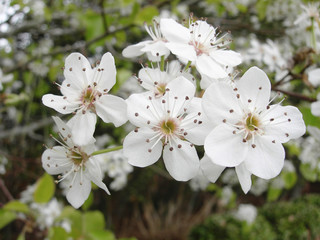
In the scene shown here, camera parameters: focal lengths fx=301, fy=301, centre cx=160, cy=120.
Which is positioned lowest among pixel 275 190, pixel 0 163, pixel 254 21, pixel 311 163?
pixel 275 190

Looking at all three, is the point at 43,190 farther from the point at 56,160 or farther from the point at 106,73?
the point at 106,73

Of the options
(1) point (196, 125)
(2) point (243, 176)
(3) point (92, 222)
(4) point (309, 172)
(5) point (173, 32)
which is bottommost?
(3) point (92, 222)

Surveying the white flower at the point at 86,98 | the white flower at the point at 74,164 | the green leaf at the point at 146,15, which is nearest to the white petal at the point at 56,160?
the white flower at the point at 74,164

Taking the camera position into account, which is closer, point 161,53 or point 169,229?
point 161,53

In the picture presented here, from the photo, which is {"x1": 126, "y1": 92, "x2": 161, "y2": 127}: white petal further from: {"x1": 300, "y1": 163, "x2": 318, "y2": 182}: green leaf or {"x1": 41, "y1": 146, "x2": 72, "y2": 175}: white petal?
{"x1": 300, "y1": 163, "x2": 318, "y2": 182}: green leaf

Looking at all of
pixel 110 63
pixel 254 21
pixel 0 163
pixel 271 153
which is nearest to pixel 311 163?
pixel 271 153

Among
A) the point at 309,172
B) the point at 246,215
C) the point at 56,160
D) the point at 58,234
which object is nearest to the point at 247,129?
the point at 56,160

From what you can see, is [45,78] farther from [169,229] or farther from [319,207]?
[319,207]
